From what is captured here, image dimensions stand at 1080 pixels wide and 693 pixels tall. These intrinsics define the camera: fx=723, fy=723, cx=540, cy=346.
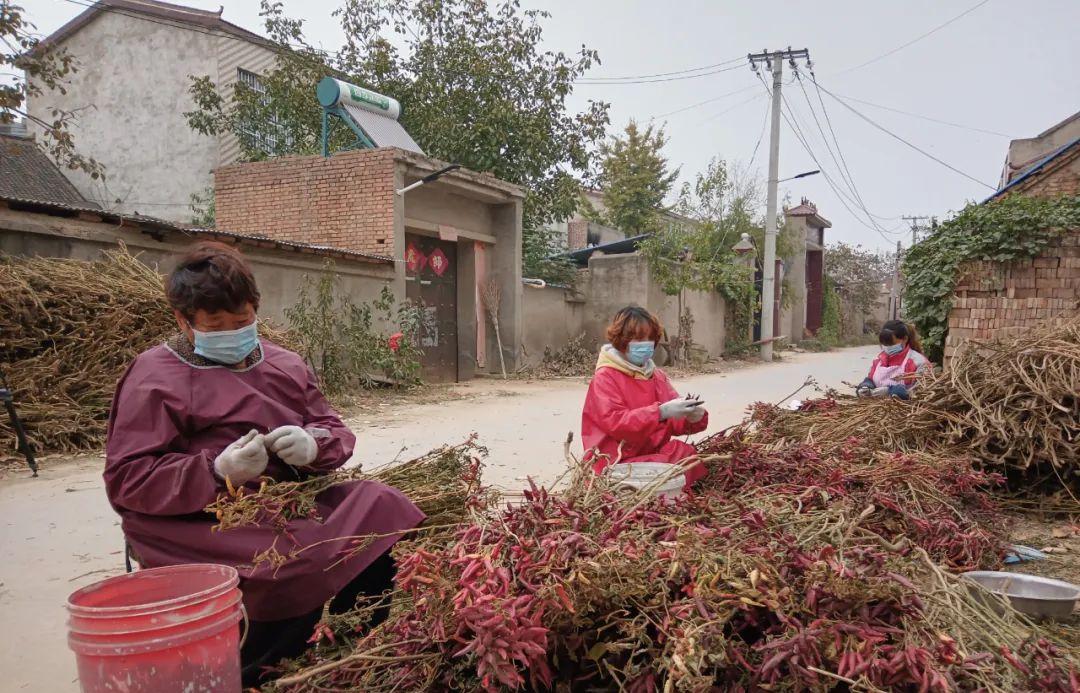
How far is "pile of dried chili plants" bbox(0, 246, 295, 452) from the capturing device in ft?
20.5

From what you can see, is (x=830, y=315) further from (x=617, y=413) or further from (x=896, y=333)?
(x=617, y=413)

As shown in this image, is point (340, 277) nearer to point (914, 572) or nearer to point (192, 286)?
point (192, 286)

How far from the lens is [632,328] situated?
157 inches

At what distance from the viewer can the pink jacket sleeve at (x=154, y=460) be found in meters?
2.06

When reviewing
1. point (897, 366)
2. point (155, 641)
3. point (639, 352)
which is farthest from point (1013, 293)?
point (155, 641)

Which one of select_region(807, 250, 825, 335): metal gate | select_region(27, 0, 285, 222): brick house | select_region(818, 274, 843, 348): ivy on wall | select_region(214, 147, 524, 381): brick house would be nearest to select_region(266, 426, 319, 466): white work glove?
select_region(214, 147, 524, 381): brick house

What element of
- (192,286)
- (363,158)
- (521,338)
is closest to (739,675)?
(192,286)

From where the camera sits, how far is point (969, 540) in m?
3.09

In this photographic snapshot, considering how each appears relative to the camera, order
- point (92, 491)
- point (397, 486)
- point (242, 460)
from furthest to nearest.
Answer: point (92, 491) < point (397, 486) < point (242, 460)

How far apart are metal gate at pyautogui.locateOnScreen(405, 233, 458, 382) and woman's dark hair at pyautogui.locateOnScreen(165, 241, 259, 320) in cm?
1051

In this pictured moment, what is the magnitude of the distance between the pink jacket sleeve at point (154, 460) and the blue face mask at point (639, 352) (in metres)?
2.39

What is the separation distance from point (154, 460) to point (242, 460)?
269 mm

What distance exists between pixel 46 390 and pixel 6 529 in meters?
2.59

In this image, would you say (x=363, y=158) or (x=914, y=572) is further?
(x=363, y=158)
